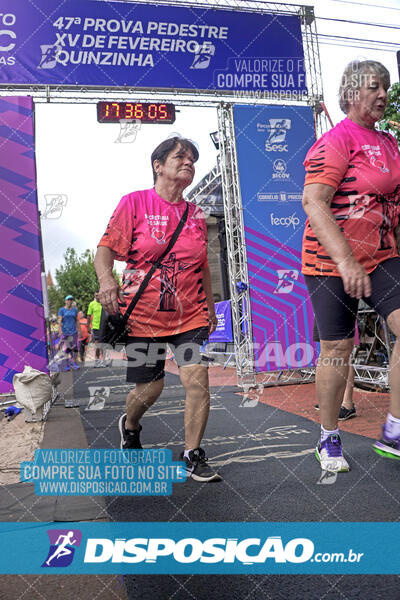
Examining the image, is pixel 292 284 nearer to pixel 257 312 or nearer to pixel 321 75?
pixel 257 312

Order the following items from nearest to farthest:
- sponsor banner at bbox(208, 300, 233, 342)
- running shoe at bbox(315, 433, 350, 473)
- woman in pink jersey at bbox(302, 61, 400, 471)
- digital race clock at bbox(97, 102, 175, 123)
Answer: woman in pink jersey at bbox(302, 61, 400, 471)
running shoe at bbox(315, 433, 350, 473)
digital race clock at bbox(97, 102, 175, 123)
sponsor banner at bbox(208, 300, 233, 342)

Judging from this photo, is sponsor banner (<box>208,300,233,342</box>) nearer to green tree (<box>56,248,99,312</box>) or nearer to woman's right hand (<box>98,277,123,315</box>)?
woman's right hand (<box>98,277,123,315</box>)

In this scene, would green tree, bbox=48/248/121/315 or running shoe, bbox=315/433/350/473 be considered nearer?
running shoe, bbox=315/433/350/473

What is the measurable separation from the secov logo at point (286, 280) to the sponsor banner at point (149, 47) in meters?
2.56

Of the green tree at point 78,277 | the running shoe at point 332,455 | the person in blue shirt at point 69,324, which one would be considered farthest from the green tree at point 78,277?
the running shoe at point 332,455

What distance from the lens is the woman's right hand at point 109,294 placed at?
2862 millimetres

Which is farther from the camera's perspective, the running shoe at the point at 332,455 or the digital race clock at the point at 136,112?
the digital race clock at the point at 136,112

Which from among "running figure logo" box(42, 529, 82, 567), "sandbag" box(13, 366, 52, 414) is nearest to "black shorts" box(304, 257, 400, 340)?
"running figure logo" box(42, 529, 82, 567)

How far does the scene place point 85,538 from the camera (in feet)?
6.69

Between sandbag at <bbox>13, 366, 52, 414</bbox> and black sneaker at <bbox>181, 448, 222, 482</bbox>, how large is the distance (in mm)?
2845

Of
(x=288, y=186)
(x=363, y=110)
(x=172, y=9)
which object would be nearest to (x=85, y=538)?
(x=363, y=110)

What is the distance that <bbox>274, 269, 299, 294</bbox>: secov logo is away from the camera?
800 cm

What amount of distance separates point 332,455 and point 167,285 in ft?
4.09

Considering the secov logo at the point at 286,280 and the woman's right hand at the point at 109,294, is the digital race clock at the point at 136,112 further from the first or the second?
the woman's right hand at the point at 109,294
